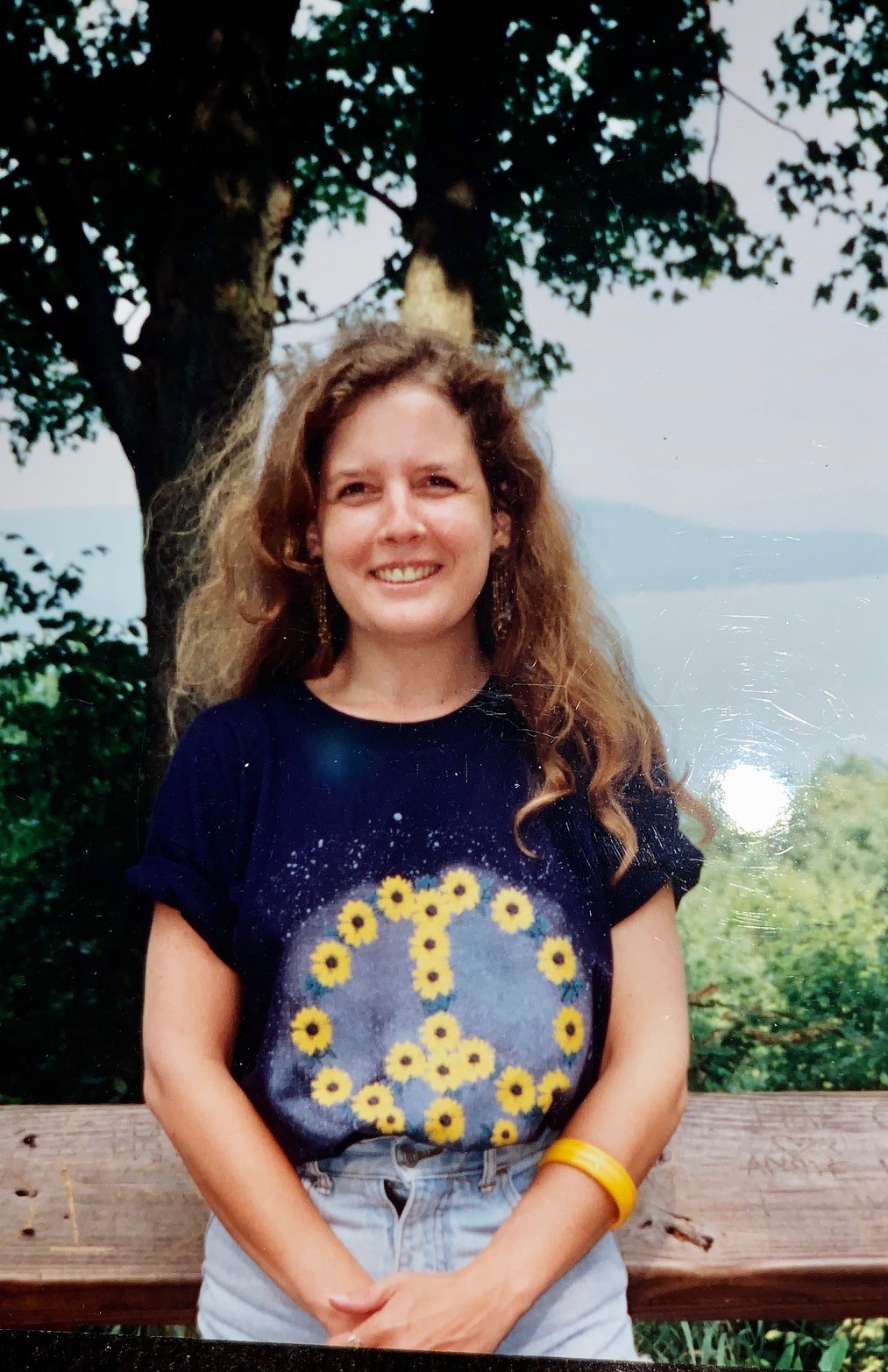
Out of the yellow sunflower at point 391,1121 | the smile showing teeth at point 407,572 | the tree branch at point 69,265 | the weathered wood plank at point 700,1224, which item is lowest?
the weathered wood plank at point 700,1224

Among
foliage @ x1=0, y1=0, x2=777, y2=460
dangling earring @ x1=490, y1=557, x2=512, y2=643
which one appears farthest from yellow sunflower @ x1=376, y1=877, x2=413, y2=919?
foliage @ x1=0, y1=0, x2=777, y2=460

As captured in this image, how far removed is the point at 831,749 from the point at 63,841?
100 cm

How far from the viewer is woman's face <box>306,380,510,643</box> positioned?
1251 mm

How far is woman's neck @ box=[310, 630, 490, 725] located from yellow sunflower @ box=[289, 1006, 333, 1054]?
1.14 feet

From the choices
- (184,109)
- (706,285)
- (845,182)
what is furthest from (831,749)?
(184,109)

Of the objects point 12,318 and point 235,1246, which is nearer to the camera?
point 235,1246

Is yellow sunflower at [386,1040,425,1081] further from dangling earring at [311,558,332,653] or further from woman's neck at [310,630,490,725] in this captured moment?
dangling earring at [311,558,332,653]

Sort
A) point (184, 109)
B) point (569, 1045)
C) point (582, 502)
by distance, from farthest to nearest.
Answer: point (184, 109), point (582, 502), point (569, 1045)

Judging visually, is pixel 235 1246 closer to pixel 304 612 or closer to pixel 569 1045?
pixel 569 1045

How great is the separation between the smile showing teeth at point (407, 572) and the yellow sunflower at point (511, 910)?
37 cm

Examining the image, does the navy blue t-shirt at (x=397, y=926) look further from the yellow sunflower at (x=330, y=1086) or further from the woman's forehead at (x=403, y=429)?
the woman's forehead at (x=403, y=429)

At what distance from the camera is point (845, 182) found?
134 centimetres

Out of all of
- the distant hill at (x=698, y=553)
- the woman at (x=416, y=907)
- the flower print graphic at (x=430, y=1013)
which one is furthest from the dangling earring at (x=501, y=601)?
the flower print graphic at (x=430, y=1013)

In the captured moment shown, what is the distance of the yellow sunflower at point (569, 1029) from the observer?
1225 millimetres
